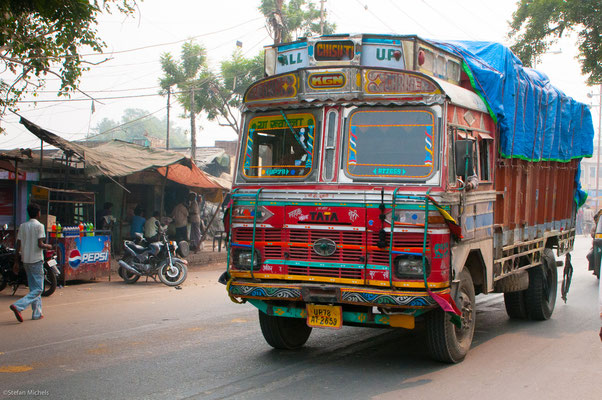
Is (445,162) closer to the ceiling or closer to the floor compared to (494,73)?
closer to the floor

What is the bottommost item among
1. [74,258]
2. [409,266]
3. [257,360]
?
[257,360]

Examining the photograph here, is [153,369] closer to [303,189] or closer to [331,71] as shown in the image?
[303,189]

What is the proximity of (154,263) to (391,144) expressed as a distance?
8744mm

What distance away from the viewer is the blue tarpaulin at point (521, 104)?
7403 mm

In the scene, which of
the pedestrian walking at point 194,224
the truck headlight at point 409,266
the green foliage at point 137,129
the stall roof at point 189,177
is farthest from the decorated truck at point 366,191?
the green foliage at point 137,129

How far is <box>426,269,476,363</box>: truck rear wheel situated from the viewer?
20.5 ft

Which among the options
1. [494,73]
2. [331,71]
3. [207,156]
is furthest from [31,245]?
[207,156]

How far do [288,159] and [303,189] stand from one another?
473mm

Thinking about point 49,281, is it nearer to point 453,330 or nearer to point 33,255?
point 33,255

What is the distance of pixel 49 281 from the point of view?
11.3m

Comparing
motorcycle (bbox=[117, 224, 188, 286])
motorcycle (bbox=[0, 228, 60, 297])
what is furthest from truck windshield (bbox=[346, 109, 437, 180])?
motorcycle (bbox=[117, 224, 188, 286])

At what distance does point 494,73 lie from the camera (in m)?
7.33

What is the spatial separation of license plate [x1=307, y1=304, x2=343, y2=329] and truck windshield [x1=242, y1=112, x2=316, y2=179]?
52.9 inches

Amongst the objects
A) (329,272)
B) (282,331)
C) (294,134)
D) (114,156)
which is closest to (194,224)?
(114,156)
